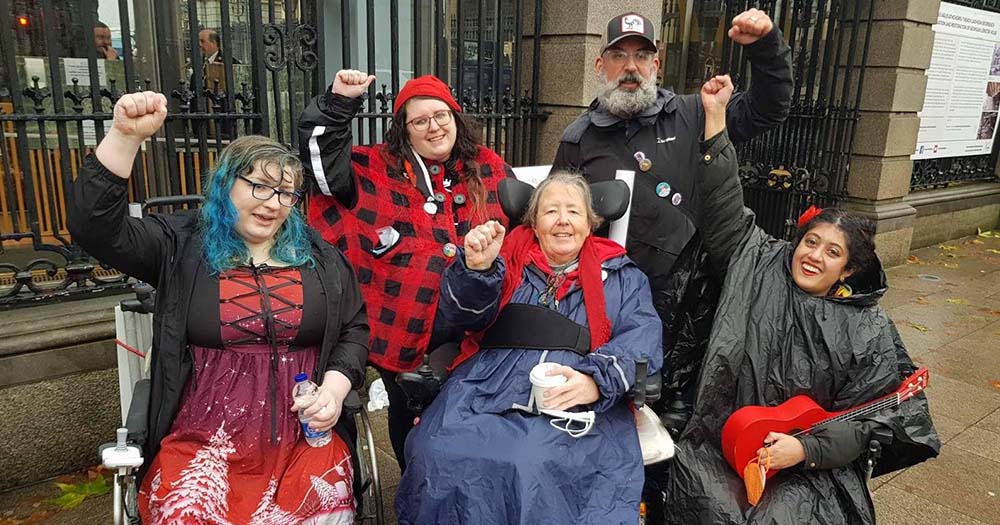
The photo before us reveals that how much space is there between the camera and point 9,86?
347cm

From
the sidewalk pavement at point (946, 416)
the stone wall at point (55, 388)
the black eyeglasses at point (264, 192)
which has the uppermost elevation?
the black eyeglasses at point (264, 192)

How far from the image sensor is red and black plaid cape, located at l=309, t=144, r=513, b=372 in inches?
116

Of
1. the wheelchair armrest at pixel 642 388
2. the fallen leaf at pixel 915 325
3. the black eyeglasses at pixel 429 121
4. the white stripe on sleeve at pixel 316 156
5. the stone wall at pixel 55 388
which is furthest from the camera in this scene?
the fallen leaf at pixel 915 325

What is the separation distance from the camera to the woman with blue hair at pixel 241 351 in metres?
2.32

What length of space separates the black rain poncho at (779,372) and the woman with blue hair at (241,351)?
4.53 feet

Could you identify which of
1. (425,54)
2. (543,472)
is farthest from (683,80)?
(543,472)

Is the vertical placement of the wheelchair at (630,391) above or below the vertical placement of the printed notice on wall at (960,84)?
below

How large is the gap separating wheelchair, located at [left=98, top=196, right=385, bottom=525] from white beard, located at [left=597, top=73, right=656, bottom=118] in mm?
1733

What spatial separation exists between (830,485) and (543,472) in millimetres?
1142

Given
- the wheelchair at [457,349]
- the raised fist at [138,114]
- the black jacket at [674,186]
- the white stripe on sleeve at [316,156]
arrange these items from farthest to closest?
1. the black jacket at [674,186]
2. the white stripe on sleeve at [316,156]
3. the wheelchair at [457,349]
4. the raised fist at [138,114]

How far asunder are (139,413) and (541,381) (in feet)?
4.38

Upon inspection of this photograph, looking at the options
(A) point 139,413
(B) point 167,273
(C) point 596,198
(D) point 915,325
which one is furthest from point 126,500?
(D) point 915,325

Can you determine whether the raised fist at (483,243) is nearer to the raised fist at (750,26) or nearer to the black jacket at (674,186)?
the black jacket at (674,186)

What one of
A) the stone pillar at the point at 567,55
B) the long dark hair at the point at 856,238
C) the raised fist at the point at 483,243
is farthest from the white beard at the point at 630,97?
the stone pillar at the point at 567,55
